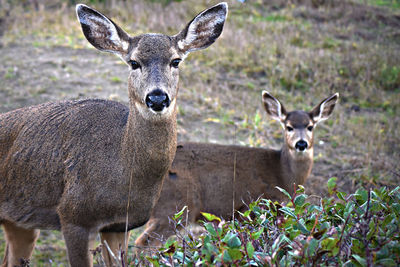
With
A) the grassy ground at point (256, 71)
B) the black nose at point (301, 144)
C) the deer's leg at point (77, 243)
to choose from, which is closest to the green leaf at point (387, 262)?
the deer's leg at point (77, 243)

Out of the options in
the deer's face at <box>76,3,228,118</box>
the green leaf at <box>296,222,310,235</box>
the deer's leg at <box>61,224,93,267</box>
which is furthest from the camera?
the deer's leg at <box>61,224,93,267</box>

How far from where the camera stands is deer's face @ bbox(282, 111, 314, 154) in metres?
7.22

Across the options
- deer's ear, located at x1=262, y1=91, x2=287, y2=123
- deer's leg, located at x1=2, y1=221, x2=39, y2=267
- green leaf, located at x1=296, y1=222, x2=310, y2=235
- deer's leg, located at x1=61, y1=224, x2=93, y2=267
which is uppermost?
deer's ear, located at x1=262, y1=91, x2=287, y2=123

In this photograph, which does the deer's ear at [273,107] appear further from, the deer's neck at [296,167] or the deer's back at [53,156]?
the deer's back at [53,156]

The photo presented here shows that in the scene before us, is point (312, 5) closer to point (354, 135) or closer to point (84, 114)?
point (354, 135)

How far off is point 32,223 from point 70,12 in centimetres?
1145

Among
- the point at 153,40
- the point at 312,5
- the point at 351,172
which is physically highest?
the point at 312,5

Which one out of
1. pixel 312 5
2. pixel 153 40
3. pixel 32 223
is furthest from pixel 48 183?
pixel 312 5

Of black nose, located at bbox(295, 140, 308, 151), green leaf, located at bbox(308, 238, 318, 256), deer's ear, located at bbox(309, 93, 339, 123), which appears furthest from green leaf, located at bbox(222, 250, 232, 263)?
deer's ear, located at bbox(309, 93, 339, 123)

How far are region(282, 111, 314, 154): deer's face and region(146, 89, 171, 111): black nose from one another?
3.50m

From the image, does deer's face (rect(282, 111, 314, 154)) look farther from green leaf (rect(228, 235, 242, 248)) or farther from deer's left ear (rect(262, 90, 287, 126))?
green leaf (rect(228, 235, 242, 248))

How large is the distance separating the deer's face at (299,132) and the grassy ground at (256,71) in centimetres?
103

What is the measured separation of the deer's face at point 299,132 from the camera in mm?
7223

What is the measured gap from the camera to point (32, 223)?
4.97 meters
